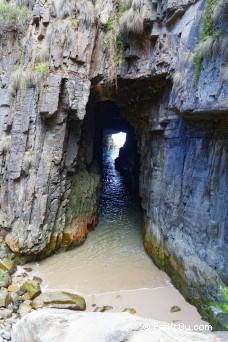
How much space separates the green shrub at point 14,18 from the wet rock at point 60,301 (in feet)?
29.7

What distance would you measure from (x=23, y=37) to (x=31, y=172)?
Answer: 5083 millimetres

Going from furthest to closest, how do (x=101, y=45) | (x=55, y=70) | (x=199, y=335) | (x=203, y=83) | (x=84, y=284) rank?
(x=101, y=45)
(x=55, y=70)
(x=84, y=284)
(x=203, y=83)
(x=199, y=335)

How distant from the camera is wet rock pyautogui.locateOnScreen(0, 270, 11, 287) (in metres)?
7.68

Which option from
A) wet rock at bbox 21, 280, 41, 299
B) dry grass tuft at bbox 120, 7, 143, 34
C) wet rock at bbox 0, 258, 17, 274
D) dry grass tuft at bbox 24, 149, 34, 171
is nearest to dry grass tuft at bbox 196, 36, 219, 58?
dry grass tuft at bbox 120, 7, 143, 34

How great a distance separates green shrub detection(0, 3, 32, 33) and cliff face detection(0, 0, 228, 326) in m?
0.07

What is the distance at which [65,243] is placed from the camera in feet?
32.9

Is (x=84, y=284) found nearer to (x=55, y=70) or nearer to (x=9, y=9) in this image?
(x=55, y=70)

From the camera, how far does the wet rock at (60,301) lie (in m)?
6.80

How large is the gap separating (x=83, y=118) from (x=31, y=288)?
5368 mm

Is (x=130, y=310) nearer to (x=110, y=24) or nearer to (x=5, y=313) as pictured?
(x=5, y=313)

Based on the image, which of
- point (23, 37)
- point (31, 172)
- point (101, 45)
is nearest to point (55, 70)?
point (101, 45)

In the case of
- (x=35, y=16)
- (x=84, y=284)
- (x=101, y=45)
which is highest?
(x=35, y=16)

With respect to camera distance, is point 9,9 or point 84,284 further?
point 9,9

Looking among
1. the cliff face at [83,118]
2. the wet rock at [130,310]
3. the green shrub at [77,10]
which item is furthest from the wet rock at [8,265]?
the green shrub at [77,10]
